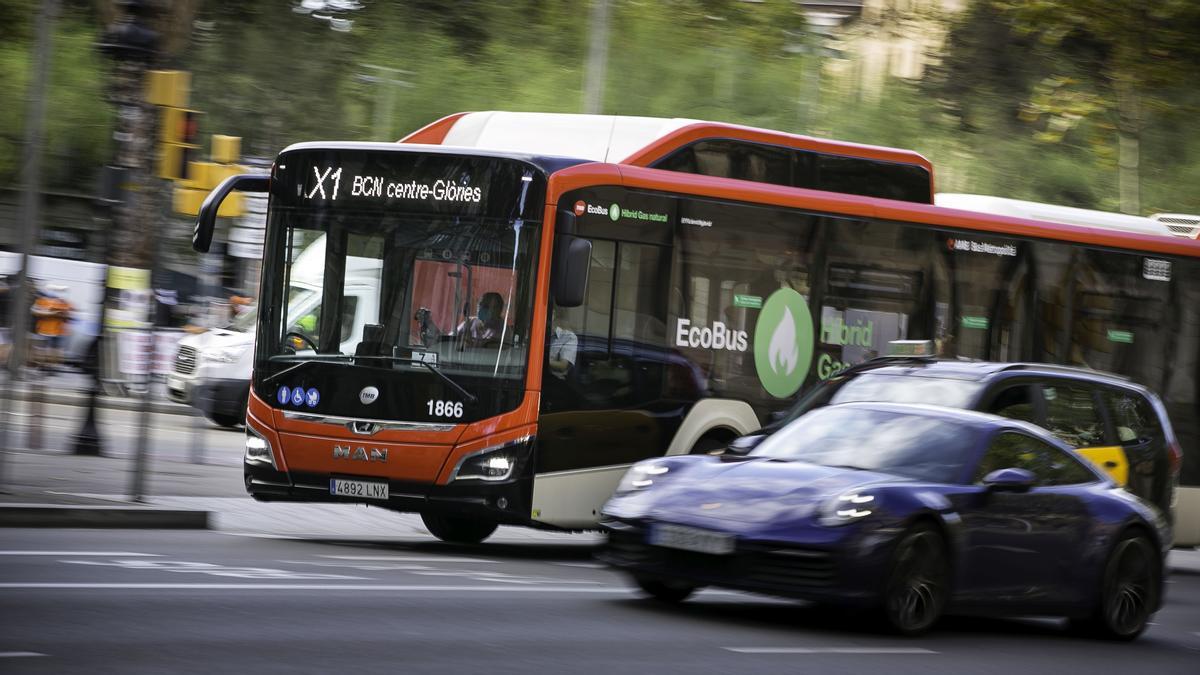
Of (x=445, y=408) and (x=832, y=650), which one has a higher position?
(x=445, y=408)

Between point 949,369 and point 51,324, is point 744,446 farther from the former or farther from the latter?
point 51,324

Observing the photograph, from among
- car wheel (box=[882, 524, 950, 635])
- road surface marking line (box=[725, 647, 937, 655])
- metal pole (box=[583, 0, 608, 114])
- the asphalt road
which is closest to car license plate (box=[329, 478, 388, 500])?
the asphalt road

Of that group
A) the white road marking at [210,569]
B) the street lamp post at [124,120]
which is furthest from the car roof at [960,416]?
the street lamp post at [124,120]

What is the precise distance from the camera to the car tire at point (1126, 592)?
11.2 m

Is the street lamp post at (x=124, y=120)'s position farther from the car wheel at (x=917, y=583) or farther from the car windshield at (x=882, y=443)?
the car wheel at (x=917, y=583)

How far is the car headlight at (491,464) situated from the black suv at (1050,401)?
185 centimetres

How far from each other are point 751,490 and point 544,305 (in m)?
3.48

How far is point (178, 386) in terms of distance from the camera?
91.3 feet

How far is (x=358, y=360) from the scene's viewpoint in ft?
44.0

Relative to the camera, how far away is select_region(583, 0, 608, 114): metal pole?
4344 centimetres

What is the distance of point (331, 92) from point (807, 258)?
32247 millimetres

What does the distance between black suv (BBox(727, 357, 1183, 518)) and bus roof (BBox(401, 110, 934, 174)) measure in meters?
2.32

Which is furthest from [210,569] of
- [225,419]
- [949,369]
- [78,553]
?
Result: [225,419]

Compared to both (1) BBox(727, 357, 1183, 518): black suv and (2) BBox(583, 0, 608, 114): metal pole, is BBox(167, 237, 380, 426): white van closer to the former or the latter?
(1) BBox(727, 357, 1183, 518): black suv
